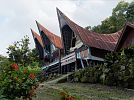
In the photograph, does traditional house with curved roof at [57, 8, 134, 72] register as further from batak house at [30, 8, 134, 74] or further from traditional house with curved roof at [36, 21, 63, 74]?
traditional house with curved roof at [36, 21, 63, 74]

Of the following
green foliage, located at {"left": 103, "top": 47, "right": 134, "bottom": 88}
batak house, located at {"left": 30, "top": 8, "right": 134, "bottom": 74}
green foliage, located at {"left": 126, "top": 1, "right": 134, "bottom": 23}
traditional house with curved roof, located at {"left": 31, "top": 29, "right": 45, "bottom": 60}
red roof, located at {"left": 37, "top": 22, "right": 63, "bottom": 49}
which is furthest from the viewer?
green foliage, located at {"left": 126, "top": 1, "right": 134, "bottom": 23}

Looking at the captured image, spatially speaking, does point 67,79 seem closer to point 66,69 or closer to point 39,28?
point 66,69

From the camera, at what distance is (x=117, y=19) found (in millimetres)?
57531

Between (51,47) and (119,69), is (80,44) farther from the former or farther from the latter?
(119,69)

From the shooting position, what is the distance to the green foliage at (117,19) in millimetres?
55812

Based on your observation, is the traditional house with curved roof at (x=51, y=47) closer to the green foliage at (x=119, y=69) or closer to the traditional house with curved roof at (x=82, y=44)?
the traditional house with curved roof at (x=82, y=44)

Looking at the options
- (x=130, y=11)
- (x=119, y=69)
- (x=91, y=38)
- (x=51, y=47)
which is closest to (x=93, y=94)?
(x=119, y=69)

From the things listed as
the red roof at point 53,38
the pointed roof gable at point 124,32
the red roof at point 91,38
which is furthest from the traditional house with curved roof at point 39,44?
the pointed roof gable at point 124,32

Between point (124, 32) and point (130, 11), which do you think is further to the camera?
point (130, 11)

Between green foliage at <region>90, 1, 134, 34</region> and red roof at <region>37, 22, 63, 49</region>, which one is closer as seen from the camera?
red roof at <region>37, 22, 63, 49</region>

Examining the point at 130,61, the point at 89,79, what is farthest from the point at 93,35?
the point at 130,61

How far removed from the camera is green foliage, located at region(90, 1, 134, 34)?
55.8 metres

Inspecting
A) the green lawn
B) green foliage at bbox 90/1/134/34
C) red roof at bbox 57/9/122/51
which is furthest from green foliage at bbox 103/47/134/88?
green foliage at bbox 90/1/134/34

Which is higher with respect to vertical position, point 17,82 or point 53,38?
point 53,38
